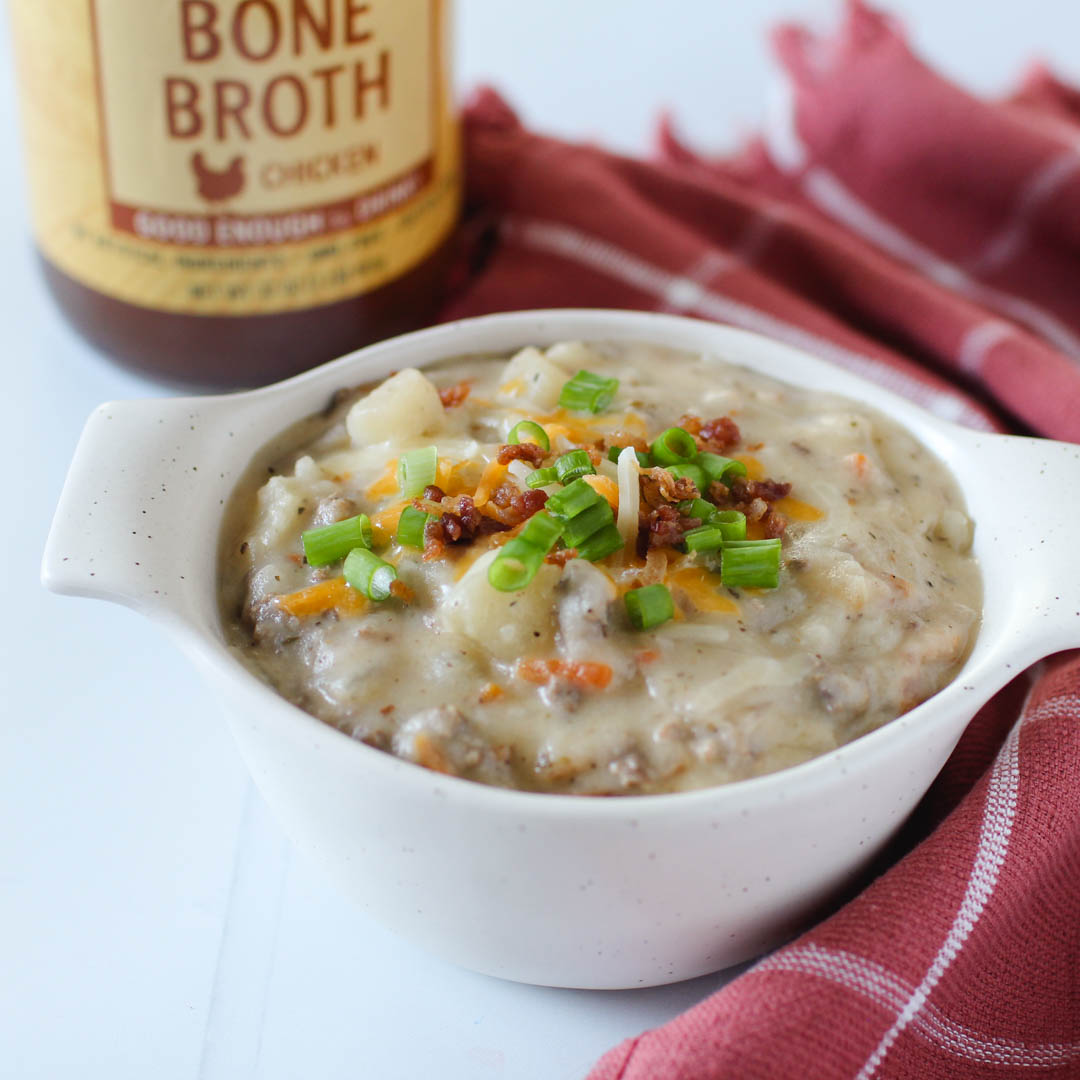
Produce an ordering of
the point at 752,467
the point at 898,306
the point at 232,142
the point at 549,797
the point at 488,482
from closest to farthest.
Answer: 1. the point at 549,797
2. the point at 488,482
3. the point at 752,467
4. the point at 232,142
5. the point at 898,306

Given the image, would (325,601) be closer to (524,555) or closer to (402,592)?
(402,592)

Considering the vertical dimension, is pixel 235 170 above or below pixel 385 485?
above

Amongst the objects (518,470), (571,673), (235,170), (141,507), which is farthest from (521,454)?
(235,170)

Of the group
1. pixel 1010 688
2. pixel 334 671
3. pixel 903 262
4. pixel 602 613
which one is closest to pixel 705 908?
pixel 602 613

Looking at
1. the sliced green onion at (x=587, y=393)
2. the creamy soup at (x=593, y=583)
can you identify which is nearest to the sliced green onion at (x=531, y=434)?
the creamy soup at (x=593, y=583)

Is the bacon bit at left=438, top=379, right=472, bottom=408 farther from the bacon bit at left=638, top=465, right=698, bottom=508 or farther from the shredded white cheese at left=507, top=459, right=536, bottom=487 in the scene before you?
the bacon bit at left=638, top=465, right=698, bottom=508

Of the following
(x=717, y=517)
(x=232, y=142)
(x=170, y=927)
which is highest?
(x=232, y=142)

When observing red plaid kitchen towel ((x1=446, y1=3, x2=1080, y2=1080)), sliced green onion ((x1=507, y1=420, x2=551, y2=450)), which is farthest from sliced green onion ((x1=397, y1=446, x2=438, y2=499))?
red plaid kitchen towel ((x1=446, y1=3, x2=1080, y2=1080))
